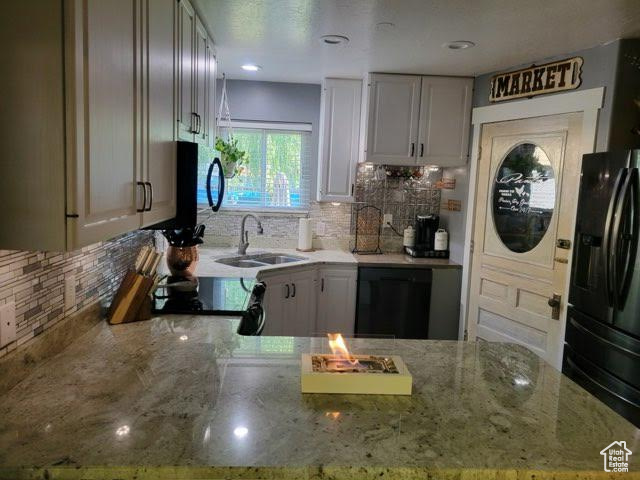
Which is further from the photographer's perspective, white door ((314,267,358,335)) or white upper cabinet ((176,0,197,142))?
white door ((314,267,358,335))

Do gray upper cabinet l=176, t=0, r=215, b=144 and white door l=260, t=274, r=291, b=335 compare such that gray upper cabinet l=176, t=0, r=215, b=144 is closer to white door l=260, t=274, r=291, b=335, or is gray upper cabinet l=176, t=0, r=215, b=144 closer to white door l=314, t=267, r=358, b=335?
white door l=260, t=274, r=291, b=335

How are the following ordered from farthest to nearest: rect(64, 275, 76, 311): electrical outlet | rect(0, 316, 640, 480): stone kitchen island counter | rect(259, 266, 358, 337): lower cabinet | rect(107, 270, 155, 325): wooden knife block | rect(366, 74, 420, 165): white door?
1. rect(366, 74, 420, 165): white door
2. rect(259, 266, 358, 337): lower cabinet
3. rect(107, 270, 155, 325): wooden knife block
4. rect(64, 275, 76, 311): electrical outlet
5. rect(0, 316, 640, 480): stone kitchen island counter

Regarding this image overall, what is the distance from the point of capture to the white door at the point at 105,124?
3.67 feet

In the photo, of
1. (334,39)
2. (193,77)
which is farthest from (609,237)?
(193,77)

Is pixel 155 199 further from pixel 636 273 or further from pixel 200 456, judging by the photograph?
pixel 636 273

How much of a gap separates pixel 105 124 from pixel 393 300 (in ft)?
9.73

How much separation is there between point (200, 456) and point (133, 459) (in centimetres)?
14

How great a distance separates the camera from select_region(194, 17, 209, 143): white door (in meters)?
2.48

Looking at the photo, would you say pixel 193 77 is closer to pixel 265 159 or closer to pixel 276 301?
pixel 276 301

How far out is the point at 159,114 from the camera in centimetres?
175

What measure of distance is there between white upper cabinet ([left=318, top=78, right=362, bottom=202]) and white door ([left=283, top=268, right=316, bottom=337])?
0.76 meters

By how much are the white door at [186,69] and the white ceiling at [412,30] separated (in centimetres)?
18

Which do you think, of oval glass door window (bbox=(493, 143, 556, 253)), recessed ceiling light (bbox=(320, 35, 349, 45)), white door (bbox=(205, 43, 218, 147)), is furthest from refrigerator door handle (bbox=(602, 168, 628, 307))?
white door (bbox=(205, 43, 218, 147))

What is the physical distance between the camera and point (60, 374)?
1.46m
